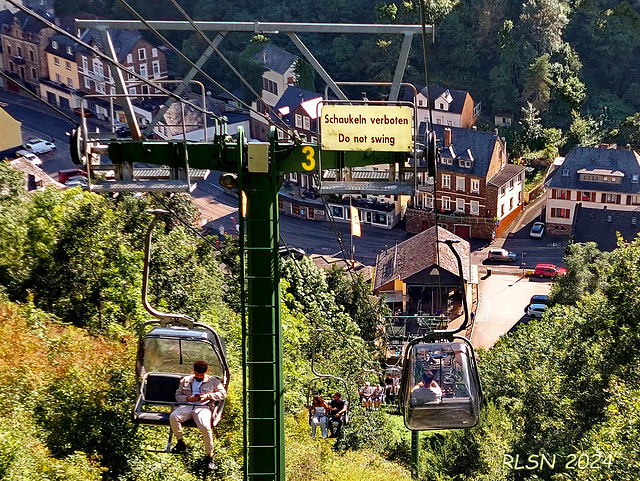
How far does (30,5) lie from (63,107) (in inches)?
524

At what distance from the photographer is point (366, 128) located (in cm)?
926

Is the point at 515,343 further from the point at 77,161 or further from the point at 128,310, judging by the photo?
the point at 77,161

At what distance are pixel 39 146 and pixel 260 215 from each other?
4761 centimetres

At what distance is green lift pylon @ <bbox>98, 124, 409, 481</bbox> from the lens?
9.19m

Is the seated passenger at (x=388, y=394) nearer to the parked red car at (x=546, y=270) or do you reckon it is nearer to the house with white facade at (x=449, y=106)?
the parked red car at (x=546, y=270)

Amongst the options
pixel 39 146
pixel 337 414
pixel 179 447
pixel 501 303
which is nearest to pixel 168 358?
pixel 179 447

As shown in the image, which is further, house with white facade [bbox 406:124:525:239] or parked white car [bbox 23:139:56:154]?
parked white car [bbox 23:139:56:154]

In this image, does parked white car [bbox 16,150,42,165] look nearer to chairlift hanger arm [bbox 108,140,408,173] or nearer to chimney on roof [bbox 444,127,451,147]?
chimney on roof [bbox 444,127,451,147]

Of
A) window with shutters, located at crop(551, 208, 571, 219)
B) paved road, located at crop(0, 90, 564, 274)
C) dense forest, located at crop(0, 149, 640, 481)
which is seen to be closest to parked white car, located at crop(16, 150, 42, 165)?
paved road, located at crop(0, 90, 564, 274)

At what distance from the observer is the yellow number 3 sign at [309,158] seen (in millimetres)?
9281

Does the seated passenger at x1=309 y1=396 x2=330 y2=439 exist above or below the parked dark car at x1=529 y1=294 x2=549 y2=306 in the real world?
above

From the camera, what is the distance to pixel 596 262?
35.1 m

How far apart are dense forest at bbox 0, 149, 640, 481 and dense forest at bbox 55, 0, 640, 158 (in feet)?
108

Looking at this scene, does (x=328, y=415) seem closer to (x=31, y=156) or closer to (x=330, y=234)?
(x=330, y=234)
